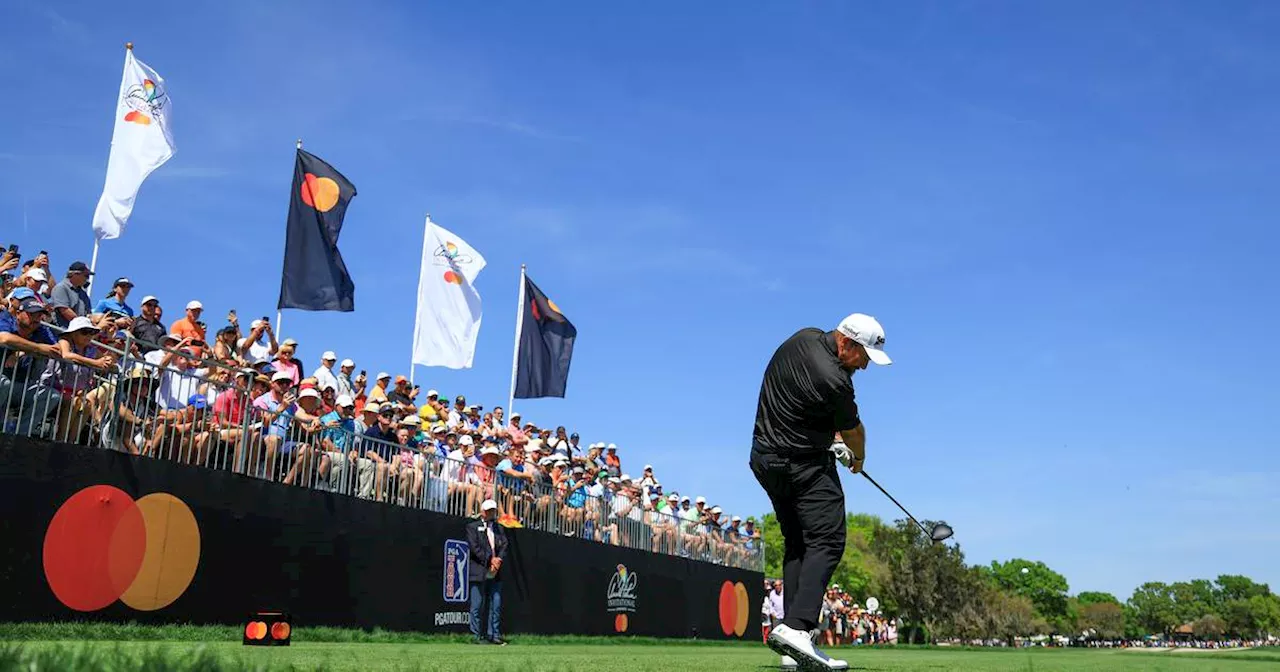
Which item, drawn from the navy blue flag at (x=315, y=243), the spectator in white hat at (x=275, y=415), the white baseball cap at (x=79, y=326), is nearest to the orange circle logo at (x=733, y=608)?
the navy blue flag at (x=315, y=243)

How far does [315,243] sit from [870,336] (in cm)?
1361

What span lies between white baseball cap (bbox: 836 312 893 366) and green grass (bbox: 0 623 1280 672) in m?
2.20

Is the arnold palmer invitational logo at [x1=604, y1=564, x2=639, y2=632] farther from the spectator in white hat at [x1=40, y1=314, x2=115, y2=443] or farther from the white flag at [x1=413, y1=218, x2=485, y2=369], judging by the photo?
the spectator in white hat at [x1=40, y1=314, x2=115, y2=443]

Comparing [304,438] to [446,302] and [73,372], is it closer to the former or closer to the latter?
[73,372]

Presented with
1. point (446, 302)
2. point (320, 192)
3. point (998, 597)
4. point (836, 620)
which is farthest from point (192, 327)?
point (998, 597)

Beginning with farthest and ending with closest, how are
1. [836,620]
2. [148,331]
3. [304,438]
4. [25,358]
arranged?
[836,620], [304,438], [148,331], [25,358]

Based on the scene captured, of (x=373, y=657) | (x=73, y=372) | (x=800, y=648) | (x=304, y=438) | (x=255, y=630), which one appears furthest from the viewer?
(x=304, y=438)

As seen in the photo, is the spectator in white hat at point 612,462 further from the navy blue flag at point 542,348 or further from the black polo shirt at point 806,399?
the black polo shirt at point 806,399

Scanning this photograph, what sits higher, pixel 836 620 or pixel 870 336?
pixel 870 336

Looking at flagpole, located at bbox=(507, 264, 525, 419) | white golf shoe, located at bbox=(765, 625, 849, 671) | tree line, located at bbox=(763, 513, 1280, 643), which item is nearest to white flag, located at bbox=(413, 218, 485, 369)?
flagpole, located at bbox=(507, 264, 525, 419)

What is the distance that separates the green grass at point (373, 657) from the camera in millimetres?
3662

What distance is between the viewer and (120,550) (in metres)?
10.9

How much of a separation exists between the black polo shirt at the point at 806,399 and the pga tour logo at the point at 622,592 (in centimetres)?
1455

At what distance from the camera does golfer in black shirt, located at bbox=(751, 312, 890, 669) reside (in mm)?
6285
